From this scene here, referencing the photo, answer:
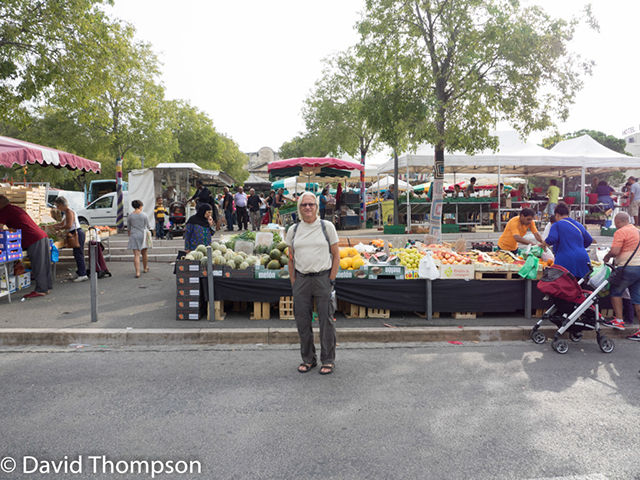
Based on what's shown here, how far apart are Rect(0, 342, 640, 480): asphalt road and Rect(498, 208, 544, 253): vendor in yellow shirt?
3.01 metres

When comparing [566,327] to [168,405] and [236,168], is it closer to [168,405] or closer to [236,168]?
[168,405]

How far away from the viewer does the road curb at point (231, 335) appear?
20.0ft

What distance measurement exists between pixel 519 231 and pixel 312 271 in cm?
555

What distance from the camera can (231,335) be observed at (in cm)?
618

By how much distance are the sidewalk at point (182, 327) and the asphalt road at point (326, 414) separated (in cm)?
43

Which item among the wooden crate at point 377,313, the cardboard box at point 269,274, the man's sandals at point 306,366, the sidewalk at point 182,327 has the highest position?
→ the cardboard box at point 269,274

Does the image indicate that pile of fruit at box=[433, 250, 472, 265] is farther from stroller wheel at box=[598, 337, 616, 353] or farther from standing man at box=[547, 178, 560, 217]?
standing man at box=[547, 178, 560, 217]

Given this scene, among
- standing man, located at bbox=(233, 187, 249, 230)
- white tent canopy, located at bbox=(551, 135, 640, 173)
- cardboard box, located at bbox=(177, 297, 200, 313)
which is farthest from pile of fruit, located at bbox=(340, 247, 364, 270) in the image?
white tent canopy, located at bbox=(551, 135, 640, 173)

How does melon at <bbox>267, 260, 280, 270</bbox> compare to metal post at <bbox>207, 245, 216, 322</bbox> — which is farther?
melon at <bbox>267, 260, 280, 270</bbox>

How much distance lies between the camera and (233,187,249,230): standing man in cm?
1909

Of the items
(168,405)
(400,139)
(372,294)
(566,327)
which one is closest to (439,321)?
(372,294)

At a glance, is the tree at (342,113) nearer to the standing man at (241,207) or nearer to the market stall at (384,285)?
the standing man at (241,207)

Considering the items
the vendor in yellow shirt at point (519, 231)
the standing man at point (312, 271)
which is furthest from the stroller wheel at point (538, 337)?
the standing man at point (312, 271)

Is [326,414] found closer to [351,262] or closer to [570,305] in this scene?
[351,262]
